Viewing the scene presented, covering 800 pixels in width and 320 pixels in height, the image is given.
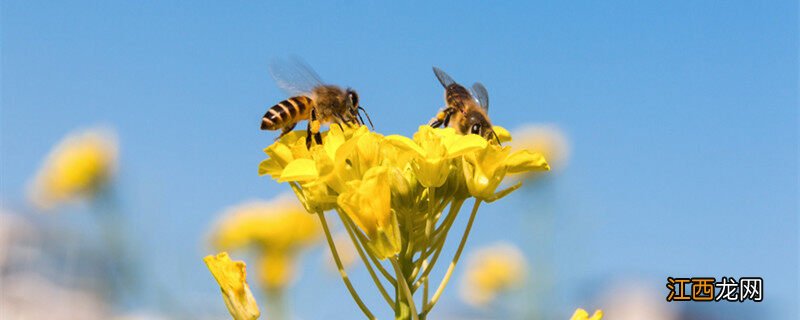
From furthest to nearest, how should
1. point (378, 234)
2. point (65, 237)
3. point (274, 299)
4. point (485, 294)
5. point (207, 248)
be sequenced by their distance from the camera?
point (485, 294) → point (65, 237) → point (207, 248) → point (274, 299) → point (378, 234)

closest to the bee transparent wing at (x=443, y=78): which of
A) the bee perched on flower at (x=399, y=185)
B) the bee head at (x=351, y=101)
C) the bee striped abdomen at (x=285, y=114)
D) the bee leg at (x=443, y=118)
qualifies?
the bee leg at (x=443, y=118)

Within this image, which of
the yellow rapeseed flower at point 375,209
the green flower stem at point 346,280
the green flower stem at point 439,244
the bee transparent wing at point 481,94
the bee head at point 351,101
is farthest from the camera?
the bee transparent wing at point 481,94

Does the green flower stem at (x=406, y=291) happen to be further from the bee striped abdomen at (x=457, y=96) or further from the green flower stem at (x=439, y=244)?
the bee striped abdomen at (x=457, y=96)

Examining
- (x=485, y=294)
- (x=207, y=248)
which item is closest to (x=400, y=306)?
(x=207, y=248)

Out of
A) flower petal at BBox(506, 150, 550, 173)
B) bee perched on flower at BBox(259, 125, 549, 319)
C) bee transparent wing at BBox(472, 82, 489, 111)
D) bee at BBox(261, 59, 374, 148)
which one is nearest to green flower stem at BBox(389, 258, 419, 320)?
bee perched on flower at BBox(259, 125, 549, 319)

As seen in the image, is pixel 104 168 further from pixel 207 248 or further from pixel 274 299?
pixel 274 299

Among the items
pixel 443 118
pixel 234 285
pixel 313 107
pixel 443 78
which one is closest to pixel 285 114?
pixel 313 107

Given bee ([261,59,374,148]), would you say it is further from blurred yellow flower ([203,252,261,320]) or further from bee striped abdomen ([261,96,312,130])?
blurred yellow flower ([203,252,261,320])
